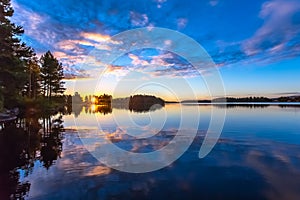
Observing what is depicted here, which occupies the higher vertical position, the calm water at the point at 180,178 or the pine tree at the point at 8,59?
the pine tree at the point at 8,59

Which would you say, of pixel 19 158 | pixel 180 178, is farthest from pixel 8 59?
pixel 180 178

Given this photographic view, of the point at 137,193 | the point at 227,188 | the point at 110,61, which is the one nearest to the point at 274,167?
the point at 227,188

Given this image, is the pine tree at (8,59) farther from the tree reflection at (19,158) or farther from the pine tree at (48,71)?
the pine tree at (48,71)

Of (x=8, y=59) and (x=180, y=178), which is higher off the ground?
(x=8, y=59)

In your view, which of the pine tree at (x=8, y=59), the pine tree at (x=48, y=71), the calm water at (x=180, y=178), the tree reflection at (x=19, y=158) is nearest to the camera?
the calm water at (x=180, y=178)

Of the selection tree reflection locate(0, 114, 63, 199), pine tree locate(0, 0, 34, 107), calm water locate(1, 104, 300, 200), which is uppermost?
pine tree locate(0, 0, 34, 107)

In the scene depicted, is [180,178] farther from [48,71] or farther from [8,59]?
[48,71]

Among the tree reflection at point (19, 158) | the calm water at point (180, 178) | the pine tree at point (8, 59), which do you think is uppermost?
the pine tree at point (8, 59)

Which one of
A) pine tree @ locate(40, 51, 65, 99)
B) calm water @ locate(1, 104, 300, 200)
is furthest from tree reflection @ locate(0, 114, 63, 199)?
pine tree @ locate(40, 51, 65, 99)

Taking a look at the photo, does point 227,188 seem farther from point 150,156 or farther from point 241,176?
point 150,156

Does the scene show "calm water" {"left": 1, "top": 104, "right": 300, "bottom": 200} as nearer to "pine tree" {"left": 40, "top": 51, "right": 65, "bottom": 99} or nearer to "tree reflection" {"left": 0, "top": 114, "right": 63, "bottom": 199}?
"tree reflection" {"left": 0, "top": 114, "right": 63, "bottom": 199}

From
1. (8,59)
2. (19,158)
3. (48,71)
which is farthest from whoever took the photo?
(48,71)

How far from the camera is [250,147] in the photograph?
1648 centimetres

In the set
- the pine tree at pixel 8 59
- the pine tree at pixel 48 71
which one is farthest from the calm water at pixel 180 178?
the pine tree at pixel 48 71
